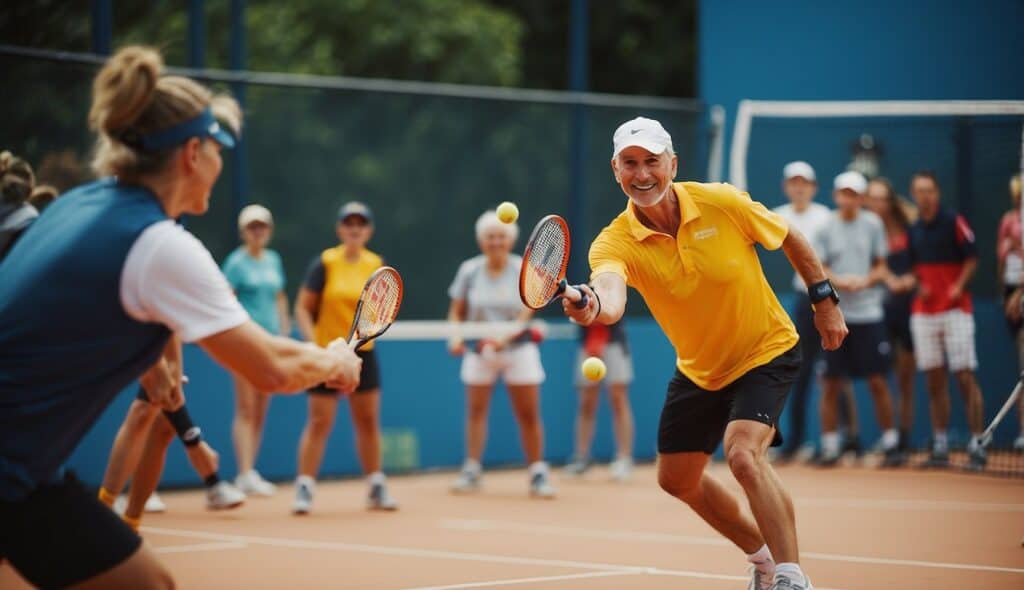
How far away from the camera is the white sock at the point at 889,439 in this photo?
44.8 feet

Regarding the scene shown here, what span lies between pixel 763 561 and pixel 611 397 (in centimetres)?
653

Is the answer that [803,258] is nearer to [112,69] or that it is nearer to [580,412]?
[112,69]

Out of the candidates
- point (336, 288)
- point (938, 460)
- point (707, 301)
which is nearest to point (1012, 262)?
point (938, 460)

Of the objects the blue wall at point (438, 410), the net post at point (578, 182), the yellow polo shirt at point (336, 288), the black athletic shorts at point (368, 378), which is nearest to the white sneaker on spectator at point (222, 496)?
the black athletic shorts at point (368, 378)

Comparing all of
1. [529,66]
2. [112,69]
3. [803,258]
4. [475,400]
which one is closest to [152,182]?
[112,69]

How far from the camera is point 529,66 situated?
33.2 m

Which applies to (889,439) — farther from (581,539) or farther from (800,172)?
(581,539)

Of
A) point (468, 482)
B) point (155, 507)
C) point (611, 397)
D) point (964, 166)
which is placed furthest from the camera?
point (964, 166)

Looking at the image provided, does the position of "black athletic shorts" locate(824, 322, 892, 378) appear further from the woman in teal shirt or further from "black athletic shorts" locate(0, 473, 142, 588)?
"black athletic shorts" locate(0, 473, 142, 588)

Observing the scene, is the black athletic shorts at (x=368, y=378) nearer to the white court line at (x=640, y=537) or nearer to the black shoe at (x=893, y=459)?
the white court line at (x=640, y=537)

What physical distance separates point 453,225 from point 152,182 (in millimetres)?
9580

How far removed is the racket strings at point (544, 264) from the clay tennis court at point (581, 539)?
193 centimetres

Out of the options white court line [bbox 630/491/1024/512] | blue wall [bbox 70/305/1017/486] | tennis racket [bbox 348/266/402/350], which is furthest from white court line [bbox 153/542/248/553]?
white court line [bbox 630/491/1024/512]

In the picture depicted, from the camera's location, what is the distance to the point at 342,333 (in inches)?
440
